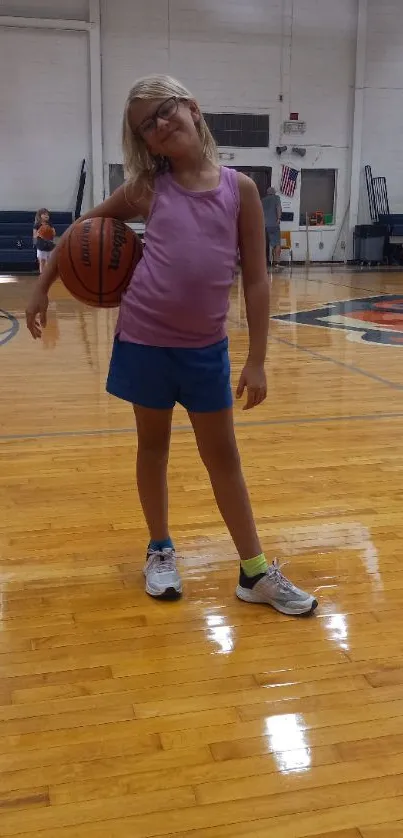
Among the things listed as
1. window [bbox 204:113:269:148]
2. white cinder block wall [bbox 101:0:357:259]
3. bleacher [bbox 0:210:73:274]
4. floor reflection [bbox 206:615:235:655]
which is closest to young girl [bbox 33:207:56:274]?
bleacher [bbox 0:210:73:274]

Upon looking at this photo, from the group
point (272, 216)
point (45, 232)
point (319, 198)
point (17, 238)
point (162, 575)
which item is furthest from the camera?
point (319, 198)

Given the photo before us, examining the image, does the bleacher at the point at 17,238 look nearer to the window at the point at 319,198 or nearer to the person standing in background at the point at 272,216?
the person standing in background at the point at 272,216

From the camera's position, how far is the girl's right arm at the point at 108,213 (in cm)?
188

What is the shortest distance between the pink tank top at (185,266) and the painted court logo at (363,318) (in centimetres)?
485

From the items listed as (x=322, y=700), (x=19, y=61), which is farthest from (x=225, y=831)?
(x=19, y=61)

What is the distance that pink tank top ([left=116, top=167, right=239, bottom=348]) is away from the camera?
1783mm

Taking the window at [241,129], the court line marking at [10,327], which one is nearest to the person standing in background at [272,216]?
the window at [241,129]

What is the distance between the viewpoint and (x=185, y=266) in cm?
179

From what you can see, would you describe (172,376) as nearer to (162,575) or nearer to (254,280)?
(254,280)

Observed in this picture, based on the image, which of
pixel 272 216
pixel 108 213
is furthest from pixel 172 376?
pixel 272 216

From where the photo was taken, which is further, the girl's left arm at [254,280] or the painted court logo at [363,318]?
the painted court logo at [363,318]

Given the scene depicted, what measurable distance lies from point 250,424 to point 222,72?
1383cm

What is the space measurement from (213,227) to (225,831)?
126cm

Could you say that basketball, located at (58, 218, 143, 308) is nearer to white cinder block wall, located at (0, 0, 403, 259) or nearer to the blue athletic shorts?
the blue athletic shorts
